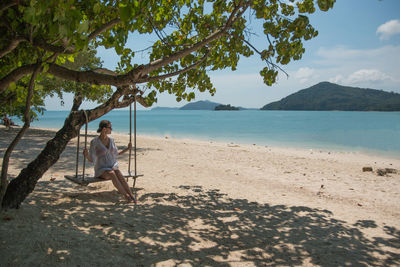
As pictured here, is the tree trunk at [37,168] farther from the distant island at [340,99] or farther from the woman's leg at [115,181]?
→ the distant island at [340,99]

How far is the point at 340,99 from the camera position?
149 m

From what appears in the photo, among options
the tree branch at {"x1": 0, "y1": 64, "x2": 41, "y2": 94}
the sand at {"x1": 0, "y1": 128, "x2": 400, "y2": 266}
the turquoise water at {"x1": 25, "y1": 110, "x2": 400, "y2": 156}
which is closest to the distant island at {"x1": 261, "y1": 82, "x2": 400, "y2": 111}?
the turquoise water at {"x1": 25, "y1": 110, "x2": 400, "y2": 156}

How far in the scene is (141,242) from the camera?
148 inches

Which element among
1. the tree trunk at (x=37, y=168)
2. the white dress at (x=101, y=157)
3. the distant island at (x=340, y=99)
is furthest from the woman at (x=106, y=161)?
the distant island at (x=340, y=99)

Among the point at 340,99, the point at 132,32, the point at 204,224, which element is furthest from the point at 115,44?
the point at 340,99

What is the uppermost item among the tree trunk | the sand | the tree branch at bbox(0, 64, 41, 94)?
the tree branch at bbox(0, 64, 41, 94)

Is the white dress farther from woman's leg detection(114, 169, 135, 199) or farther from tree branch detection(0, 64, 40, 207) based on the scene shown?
tree branch detection(0, 64, 40, 207)

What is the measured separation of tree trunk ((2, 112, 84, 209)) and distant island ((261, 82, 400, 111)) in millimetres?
153450

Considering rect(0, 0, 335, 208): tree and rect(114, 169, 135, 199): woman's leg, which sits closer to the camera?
rect(0, 0, 335, 208): tree

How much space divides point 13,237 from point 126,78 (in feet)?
7.62

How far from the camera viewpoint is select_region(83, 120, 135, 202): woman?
5.49m

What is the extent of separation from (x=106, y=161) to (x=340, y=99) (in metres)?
162

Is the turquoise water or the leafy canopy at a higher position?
the leafy canopy

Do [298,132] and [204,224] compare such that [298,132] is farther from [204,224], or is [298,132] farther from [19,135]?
[19,135]
